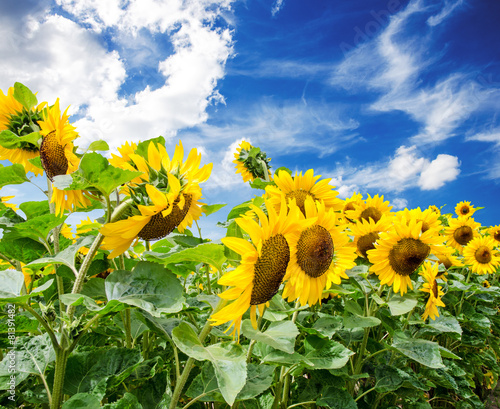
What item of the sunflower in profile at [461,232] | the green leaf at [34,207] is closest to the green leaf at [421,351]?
the green leaf at [34,207]

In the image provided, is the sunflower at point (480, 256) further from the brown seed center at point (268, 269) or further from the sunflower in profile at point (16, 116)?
the sunflower in profile at point (16, 116)

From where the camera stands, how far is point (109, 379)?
1023mm

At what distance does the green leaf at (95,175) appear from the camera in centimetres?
85

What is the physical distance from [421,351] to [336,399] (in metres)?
0.61

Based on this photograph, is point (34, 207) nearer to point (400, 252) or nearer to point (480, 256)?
point (400, 252)

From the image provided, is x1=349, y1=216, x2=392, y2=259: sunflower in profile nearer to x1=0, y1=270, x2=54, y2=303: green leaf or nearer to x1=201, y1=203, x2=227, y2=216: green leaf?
x1=201, y1=203, x2=227, y2=216: green leaf

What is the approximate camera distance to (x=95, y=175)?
0.87 meters

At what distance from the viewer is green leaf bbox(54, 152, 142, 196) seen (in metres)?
0.85

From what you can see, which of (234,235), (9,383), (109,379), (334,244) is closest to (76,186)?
(234,235)

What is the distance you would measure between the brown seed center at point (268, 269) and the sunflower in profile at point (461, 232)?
4.48 meters

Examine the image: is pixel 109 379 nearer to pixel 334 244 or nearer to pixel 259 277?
pixel 259 277

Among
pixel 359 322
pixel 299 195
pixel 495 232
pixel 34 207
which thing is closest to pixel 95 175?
pixel 34 207

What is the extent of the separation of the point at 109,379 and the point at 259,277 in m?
0.53

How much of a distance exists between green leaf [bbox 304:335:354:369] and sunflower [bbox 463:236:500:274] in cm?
374
